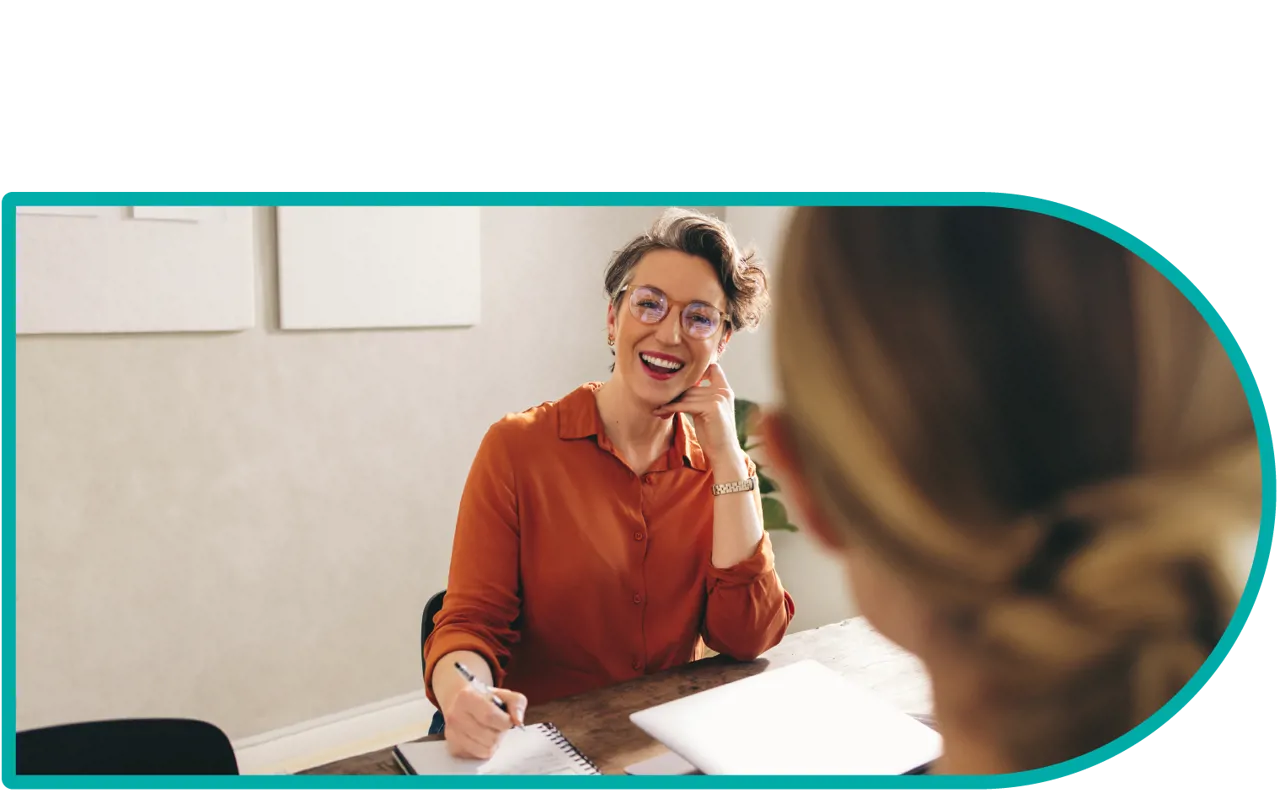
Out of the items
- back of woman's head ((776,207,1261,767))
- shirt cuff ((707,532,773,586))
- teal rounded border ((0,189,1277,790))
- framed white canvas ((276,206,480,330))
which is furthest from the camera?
shirt cuff ((707,532,773,586))

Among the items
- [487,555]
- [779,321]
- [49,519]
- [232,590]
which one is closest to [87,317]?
[49,519]

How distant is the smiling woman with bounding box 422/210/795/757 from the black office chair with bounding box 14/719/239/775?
0.24m

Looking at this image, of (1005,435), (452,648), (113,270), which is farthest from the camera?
(452,648)

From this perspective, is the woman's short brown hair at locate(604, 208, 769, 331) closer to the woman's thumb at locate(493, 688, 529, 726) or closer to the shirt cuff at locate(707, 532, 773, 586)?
the shirt cuff at locate(707, 532, 773, 586)

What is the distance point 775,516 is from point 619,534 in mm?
198

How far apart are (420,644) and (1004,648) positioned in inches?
30.0

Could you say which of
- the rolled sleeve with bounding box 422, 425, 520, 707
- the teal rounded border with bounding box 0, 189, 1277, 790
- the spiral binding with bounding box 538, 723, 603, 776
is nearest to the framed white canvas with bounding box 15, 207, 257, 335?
the teal rounded border with bounding box 0, 189, 1277, 790

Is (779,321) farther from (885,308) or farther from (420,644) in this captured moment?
(420,644)

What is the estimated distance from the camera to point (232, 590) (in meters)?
1.03

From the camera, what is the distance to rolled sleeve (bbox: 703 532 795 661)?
44.3 inches

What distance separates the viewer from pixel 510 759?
1.00 metres

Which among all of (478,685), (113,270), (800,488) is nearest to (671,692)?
(478,685)

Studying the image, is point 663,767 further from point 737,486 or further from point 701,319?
point 701,319

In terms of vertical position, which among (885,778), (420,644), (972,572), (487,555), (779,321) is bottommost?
(885,778)
